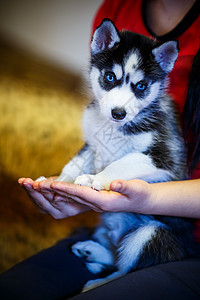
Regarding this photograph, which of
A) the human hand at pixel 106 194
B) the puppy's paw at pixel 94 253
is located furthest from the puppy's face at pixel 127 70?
the puppy's paw at pixel 94 253

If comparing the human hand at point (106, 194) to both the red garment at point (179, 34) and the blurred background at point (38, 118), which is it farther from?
the red garment at point (179, 34)

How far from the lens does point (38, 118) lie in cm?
93

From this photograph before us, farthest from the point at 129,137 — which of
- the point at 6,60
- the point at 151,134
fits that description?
the point at 6,60

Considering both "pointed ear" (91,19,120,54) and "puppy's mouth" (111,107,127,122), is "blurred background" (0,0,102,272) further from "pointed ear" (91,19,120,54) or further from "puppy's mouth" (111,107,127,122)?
"puppy's mouth" (111,107,127,122)

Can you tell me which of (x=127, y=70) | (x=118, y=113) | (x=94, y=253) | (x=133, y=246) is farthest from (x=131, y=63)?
(x=94, y=253)

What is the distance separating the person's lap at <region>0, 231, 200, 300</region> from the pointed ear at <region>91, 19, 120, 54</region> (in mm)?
751

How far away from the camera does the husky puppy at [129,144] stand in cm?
78

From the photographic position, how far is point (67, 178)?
0.97 metres

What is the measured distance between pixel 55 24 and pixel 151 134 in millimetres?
1119

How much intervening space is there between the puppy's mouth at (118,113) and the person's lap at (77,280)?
1.67 feet

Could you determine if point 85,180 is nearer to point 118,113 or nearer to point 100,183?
point 100,183

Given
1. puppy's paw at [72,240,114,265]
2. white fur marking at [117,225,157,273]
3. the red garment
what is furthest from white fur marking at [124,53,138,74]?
puppy's paw at [72,240,114,265]

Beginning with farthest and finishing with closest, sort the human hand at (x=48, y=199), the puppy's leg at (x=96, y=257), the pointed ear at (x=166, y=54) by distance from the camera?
the puppy's leg at (x=96, y=257)
the human hand at (x=48, y=199)
the pointed ear at (x=166, y=54)

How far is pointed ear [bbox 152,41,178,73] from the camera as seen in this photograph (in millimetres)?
734
